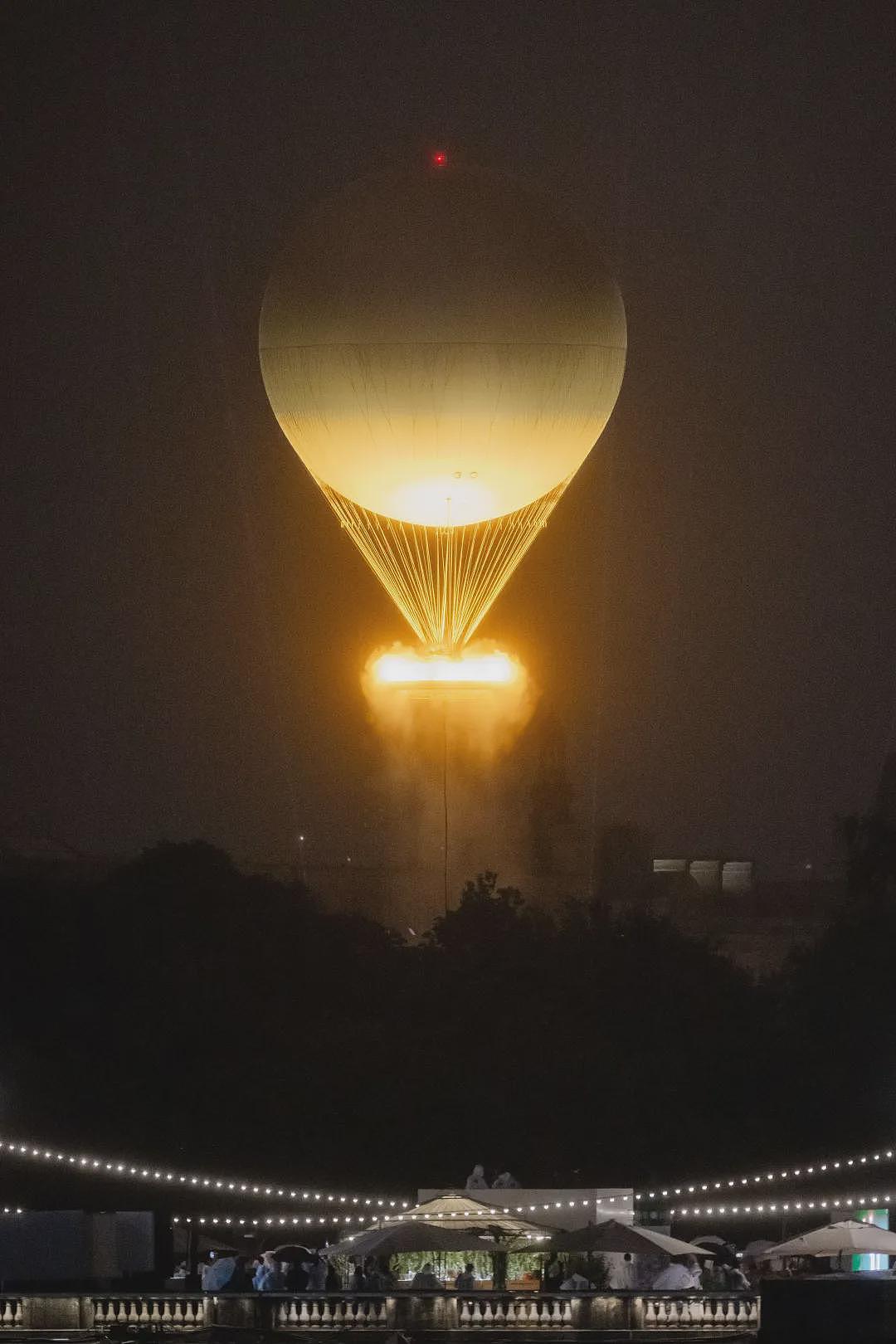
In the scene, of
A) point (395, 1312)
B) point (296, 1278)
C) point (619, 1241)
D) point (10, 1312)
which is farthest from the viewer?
point (296, 1278)

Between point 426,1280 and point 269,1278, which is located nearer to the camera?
point 269,1278

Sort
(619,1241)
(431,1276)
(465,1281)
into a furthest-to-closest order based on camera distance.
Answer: (465,1281) → (431,1276) → (619,1241)

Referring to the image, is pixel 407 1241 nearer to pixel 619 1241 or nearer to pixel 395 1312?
pixel 619 1241

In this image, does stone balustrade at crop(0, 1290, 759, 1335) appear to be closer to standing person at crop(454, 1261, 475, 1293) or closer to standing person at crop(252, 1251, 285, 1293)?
standing person at crop(252, 1251, 285, 1293)

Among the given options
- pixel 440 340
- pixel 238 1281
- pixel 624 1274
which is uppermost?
pixel 440 340

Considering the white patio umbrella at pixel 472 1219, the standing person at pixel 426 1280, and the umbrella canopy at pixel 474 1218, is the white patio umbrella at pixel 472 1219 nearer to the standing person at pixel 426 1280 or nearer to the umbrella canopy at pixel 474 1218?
the umbrella canopy at pixel 474 1218

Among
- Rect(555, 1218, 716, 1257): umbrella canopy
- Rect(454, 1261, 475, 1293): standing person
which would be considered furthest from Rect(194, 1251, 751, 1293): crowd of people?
Rect(555, 1218, 716, 1257): umbrella canopy

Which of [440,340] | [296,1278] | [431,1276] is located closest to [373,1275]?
[296,1278]
